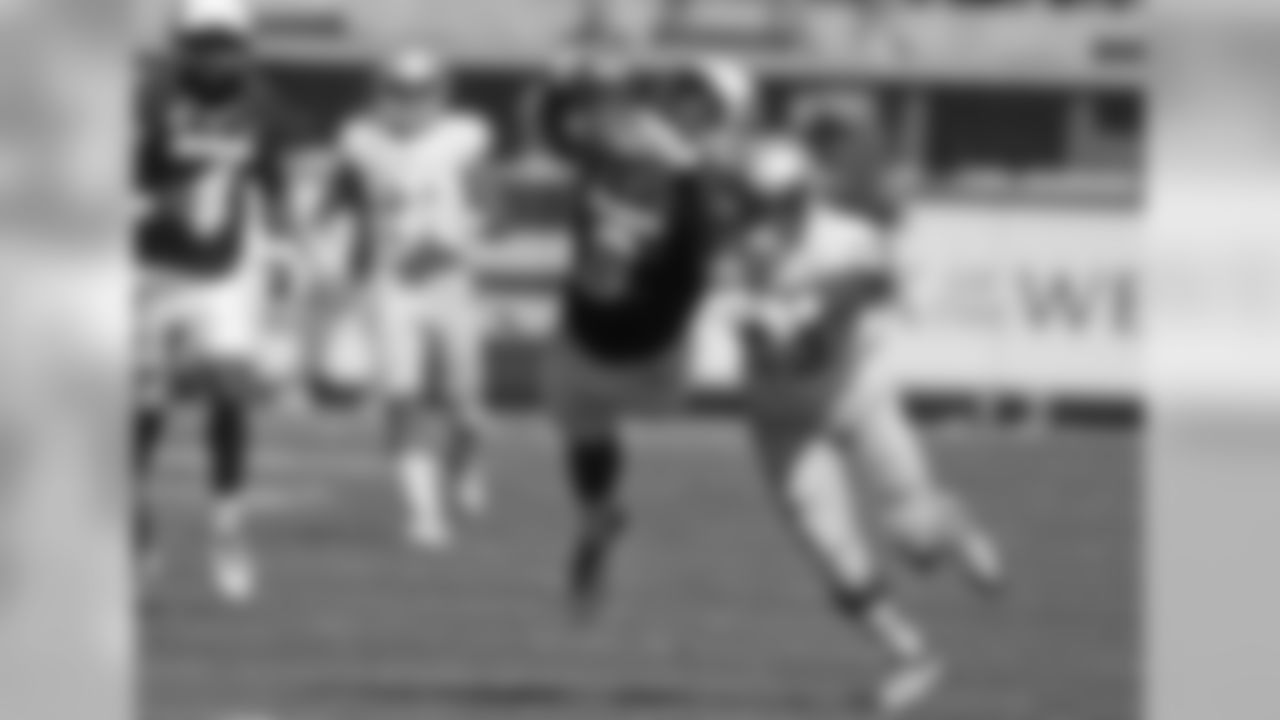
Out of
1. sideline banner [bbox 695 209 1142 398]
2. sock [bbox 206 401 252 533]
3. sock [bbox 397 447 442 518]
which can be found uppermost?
sock [bbox 206 401 252 533]

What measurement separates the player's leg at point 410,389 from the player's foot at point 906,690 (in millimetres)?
3466

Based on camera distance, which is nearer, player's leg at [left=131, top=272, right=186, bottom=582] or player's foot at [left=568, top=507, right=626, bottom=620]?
player's foot at [left=568, top=507, right=626, bottom=620]

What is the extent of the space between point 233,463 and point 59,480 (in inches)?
353

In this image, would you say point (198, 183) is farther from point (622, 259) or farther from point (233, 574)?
point (622, 259)

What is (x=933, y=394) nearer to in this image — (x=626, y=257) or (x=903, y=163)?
(x=903, y=163)

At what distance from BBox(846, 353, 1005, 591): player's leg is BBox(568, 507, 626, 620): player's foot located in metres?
0.73

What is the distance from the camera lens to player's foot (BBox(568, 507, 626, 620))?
29.2 feet

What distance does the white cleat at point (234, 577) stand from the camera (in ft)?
31.2

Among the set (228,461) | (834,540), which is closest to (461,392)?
(228,461)

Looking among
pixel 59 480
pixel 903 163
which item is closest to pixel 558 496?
pixel 903 163

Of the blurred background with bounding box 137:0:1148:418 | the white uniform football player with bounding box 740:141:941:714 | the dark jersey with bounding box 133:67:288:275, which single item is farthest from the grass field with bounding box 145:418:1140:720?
the blurred background with bounding box 137:0:1148:418

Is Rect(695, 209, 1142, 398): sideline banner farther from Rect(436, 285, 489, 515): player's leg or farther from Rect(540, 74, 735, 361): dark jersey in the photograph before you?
Rect(540, 74, 735, 361): dark jersey

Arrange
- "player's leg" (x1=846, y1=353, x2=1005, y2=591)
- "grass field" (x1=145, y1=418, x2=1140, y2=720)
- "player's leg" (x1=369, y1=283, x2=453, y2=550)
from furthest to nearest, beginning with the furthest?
"player's leg" (x1=369, y1=283, x2=453, y2=550), "player's leg" (x1=846, y1=353, x2=1005, y2=591), "grass field" (x1=145, y1=418, x2=1140, y2=720)

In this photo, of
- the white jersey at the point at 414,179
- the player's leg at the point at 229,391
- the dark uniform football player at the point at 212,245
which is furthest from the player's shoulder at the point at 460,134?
the player's leg at the point at 229,391
